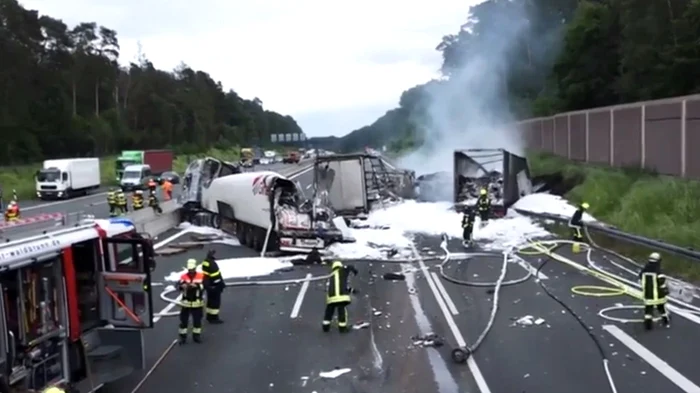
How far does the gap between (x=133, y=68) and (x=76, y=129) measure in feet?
169

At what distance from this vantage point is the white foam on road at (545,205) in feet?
95.9

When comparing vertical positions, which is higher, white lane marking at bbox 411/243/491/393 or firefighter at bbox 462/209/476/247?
firefighter at bbox 462/209/476/247

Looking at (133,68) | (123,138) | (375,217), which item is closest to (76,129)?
(123,138)

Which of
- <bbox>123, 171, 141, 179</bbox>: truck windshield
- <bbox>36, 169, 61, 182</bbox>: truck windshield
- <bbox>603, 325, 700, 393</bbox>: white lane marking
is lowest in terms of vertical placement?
<bbox>603, 325, 700, 393</bbox>: white lane marking

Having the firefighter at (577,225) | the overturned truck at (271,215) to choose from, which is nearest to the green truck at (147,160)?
the overturned truck at (271,215)

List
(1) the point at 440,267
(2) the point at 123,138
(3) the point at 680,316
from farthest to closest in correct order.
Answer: (2) the point at 123,138, (1) the point at 440,267, (3) the point at 680,316

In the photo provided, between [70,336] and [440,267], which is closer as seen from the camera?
[70,336]

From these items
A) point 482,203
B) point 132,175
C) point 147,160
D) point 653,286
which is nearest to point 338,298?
point 653,286

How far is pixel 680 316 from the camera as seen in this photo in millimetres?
14266

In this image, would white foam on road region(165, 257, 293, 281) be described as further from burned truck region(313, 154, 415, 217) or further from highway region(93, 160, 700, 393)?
burned truck region(313, 154, 415, 217)

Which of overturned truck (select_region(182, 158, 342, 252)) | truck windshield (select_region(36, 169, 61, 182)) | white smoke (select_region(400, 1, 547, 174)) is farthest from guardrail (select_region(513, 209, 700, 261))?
white smoke (select_region(400, 1, 547, 174))

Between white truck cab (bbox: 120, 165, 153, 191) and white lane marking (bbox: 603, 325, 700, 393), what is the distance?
45382 mm

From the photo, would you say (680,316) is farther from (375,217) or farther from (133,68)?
(133,68)

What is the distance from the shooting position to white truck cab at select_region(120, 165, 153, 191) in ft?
180
